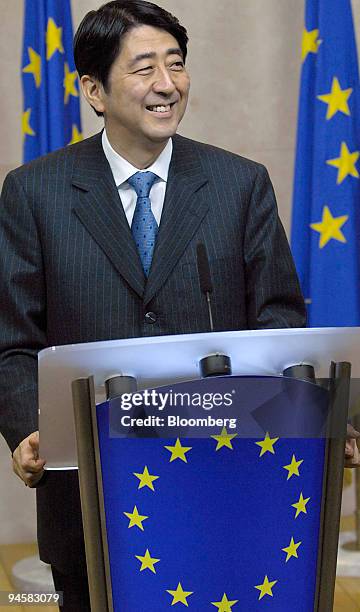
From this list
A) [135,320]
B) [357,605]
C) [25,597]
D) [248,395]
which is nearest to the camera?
[248,395]

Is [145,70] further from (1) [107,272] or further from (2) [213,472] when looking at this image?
(2) [213,472]

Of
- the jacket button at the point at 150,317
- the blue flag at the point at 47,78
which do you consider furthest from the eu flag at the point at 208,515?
the blue flag at the point at 47,78

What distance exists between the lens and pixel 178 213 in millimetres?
2020

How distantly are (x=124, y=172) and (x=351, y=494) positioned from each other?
2727 mm

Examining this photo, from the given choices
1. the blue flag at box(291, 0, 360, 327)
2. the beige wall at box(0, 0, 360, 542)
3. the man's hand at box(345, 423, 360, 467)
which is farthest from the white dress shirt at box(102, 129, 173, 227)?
the beige wall at box(0, 0, 360, 542)

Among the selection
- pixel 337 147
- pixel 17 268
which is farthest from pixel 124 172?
pixel 337 147

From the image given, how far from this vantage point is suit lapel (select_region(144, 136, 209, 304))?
6.44ft

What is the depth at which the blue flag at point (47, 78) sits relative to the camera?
375 centimetres

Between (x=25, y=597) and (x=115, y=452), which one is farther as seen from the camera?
(x=25, y=597)

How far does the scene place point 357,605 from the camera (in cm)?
345

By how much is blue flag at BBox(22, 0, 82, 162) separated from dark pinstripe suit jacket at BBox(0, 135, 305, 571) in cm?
173

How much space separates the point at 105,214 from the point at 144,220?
0.08 m

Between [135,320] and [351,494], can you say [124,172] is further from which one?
[351,494]

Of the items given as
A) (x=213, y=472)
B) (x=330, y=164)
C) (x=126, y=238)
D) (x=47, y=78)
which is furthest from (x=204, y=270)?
(x=47, y=78)
